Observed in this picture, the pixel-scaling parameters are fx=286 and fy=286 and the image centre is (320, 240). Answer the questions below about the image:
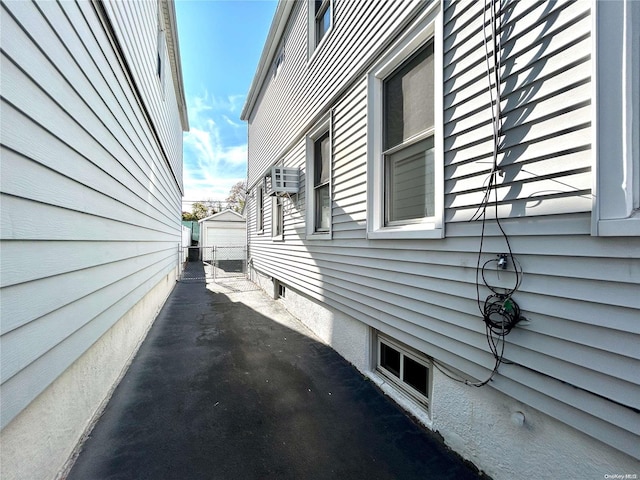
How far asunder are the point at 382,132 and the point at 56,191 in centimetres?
290

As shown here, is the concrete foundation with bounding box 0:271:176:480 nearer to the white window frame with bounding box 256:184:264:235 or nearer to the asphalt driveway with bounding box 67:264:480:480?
the asphalt driveway with bounding box 67:264:480:480

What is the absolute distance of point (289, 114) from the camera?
6.24 m

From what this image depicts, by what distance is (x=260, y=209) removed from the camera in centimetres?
938

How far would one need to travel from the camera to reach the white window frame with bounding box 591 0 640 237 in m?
1.34

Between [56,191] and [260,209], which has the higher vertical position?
[260,209]

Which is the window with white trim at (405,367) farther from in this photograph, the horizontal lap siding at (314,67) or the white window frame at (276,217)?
the white window frame at (276,217)

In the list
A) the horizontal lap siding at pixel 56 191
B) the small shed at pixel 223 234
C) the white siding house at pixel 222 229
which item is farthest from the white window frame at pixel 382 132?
the white siding house at pixel 222 229

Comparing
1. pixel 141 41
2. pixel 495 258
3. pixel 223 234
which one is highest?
pixel 141 41

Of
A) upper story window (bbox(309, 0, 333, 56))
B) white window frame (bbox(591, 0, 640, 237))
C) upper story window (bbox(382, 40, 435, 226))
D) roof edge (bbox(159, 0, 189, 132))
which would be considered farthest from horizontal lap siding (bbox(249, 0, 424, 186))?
roof edge (bbox(159, 0, 189, 132))

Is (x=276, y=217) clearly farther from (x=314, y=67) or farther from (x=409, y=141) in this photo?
(x=409, y=141)

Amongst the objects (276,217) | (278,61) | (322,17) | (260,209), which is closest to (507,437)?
(322,17)

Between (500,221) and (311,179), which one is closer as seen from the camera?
(500,221)

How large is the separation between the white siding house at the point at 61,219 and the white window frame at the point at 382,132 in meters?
2.59

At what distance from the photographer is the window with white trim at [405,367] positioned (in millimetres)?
2801
